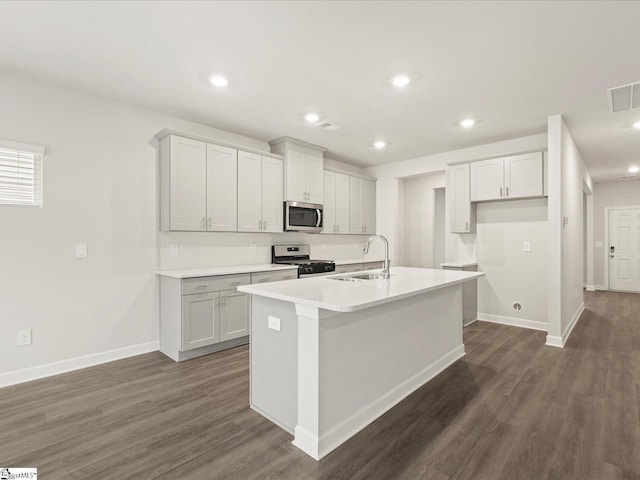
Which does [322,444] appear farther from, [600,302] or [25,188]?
[600,302]

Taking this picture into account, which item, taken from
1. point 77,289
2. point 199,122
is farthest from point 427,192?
point 77,289

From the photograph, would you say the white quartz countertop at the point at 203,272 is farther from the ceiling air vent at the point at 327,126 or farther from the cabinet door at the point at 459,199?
the cabinet door at the point at 459,199

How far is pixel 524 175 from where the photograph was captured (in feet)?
14.4

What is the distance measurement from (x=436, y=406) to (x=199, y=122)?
3.84m

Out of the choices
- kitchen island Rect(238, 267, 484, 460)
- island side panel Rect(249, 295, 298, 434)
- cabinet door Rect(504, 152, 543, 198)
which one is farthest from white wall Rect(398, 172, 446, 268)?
island side panel Rect(249, 295, 298, 434)

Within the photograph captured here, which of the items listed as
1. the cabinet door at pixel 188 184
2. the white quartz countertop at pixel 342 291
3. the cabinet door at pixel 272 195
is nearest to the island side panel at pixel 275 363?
the white quartz countertop at pixel 342 291

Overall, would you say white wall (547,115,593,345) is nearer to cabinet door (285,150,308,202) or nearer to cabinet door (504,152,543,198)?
cabinet door (504,152,543,198)

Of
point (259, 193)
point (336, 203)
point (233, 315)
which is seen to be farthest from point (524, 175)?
point (233, 315)

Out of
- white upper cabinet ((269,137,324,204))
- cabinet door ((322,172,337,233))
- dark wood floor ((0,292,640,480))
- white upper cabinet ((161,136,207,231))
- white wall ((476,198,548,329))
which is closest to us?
dark wood floor ((0,292,640,480))

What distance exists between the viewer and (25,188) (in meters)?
2.92

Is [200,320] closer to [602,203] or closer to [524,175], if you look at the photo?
[524,175]

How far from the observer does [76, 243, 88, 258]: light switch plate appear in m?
3.19

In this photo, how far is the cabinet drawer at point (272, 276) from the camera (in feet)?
12.8

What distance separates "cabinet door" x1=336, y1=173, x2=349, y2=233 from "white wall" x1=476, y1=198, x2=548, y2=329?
81.8 inches
